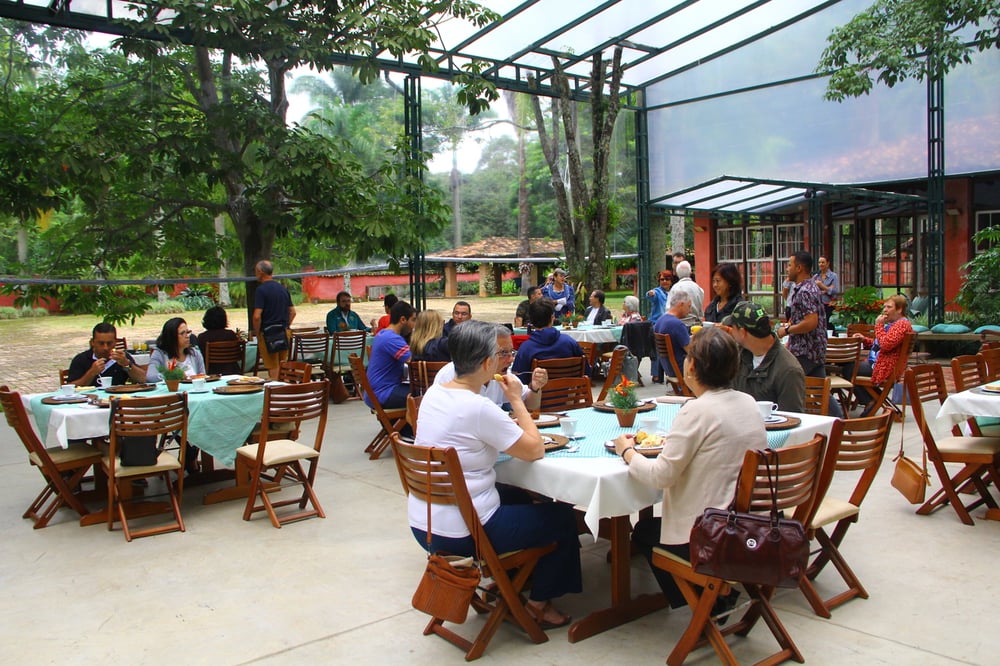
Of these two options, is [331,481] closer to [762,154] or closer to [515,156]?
[762,154]

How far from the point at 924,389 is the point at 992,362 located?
108cm

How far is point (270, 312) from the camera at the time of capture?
8945 mm

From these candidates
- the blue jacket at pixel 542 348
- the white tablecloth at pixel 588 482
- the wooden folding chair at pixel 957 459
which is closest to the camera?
the white tablecloth at pixel 588 482

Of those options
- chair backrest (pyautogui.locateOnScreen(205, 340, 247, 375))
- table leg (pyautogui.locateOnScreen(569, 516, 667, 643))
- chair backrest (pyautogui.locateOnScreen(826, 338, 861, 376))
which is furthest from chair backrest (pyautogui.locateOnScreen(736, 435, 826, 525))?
chair backrest (pyautogui.locateOnScreen(205, 340, 247, 375))

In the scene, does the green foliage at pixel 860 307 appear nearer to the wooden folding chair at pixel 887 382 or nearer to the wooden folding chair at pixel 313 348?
the wooden folding chair at pixel 887 382

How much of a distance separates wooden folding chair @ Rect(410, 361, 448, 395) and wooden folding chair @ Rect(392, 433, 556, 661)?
114 inches

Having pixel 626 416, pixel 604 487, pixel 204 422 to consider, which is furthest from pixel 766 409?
pixel 204 422

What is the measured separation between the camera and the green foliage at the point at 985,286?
1110 cm

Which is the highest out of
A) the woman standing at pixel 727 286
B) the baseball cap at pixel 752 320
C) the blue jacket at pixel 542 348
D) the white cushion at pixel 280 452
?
the woman standing at pixel 727 286

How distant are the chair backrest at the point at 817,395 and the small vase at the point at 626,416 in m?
1.34

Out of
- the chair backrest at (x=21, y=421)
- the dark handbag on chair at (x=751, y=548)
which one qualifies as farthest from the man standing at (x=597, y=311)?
the dark handbag on chair at (x=751, y=548)

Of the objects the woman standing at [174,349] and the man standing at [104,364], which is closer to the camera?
the man standing at [104,364]

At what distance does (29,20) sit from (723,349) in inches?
337

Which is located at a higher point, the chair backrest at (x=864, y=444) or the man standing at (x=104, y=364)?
the man standing at (x=104, y=364)
